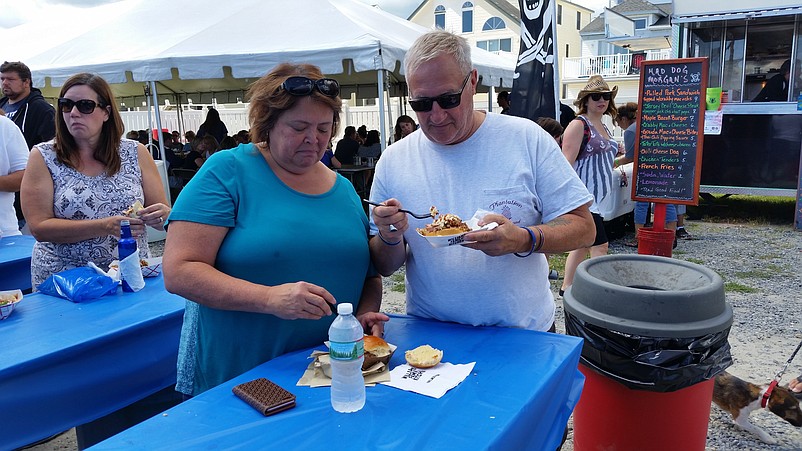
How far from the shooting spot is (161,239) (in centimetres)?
835

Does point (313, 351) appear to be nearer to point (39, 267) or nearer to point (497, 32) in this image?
point (39, 267)

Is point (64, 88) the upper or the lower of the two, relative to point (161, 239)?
upper

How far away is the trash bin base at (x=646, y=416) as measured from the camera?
2355 millimetres

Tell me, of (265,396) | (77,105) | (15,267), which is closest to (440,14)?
(15,267)

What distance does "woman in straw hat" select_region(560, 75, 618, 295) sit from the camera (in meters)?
4.93

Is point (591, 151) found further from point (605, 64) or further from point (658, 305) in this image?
point (605, 64)

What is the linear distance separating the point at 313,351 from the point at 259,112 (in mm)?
825

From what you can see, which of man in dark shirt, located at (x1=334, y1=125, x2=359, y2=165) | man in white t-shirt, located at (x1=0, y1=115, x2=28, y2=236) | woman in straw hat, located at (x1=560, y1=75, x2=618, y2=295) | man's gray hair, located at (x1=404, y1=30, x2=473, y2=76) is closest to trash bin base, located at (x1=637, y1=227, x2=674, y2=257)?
woman in straw hat, located at (x1=560, y1=75, x2=618, y2=295)

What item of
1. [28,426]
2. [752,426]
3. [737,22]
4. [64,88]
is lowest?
[752,426]

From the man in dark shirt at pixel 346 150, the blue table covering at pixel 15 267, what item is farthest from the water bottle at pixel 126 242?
the man in dark shirt at pixel 346 150

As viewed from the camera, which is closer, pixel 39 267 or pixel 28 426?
pixel 28 426

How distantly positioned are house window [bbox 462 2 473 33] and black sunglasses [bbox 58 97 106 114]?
3851cm

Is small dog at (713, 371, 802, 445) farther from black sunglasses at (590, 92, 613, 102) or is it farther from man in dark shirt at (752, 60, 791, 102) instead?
man in dark shirt at (752, 60, 791, 102)

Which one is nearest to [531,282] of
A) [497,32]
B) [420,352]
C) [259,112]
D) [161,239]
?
[420,352]
